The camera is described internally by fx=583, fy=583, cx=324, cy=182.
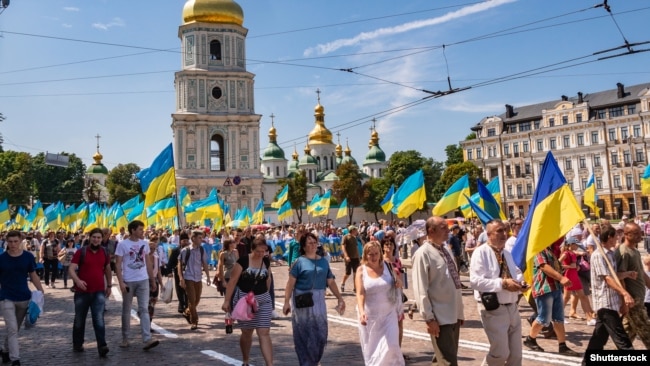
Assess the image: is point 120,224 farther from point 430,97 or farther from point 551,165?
point 551,165

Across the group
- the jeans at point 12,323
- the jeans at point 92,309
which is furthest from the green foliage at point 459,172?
the jeans at point 12,323

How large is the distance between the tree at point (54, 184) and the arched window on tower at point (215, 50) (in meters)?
40.3

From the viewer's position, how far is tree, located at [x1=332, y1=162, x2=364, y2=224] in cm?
7750

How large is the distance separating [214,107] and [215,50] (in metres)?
6.41

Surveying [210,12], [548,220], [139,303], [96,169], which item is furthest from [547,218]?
[96,169]

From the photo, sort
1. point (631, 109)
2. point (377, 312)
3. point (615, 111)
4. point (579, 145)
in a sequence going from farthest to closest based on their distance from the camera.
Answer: point (579, 145)
point (615, 111)
point (631, 109)
point (377, 312)

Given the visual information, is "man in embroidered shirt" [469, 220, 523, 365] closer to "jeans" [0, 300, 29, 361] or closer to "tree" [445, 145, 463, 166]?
"jeans" [0, 300, 29, 361]

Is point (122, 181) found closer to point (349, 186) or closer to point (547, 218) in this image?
point (349, 186)

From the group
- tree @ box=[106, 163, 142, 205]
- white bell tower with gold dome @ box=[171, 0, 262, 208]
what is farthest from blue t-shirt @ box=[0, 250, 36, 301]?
tree @ box=[106, 163, 142, 205]

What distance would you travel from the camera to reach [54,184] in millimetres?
93000

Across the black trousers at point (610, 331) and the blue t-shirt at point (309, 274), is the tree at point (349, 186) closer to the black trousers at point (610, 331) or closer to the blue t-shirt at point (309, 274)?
the blue t-shirt at point (309, 274)

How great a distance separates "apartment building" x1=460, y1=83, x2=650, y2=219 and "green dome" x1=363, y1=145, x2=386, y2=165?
105 ft

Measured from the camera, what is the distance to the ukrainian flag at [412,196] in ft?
64.5

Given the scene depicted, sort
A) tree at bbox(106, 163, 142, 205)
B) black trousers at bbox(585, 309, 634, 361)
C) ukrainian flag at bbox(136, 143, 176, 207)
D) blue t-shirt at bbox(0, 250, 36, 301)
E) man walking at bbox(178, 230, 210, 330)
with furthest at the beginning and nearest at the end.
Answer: tree at bbox(106, 163, 142, 205) < ukrainian flag at bbox(136, 143, 176, 207) < man walking at bbox(178, 230, 210, 330) < blue t-shirt at bbox(0, 250, 36, 301) < black trousers at bbox(585, 309, 634, 361)
